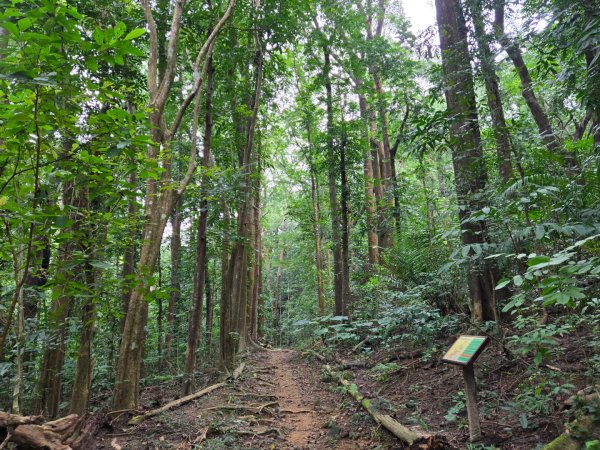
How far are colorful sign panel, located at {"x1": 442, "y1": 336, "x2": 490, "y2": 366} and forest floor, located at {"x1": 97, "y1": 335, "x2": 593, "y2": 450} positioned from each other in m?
0.78

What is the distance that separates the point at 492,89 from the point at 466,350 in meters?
5.21

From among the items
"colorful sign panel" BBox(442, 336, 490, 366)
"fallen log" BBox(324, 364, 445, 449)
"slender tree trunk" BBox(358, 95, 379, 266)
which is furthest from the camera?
"slender tree trunk" BBox(358, 95, 379, 266)

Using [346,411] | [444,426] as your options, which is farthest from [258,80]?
[444,426]

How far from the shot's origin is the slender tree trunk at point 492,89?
→ 6157mm

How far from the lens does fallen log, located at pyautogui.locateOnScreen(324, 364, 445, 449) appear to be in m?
3.78

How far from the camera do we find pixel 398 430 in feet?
14.8

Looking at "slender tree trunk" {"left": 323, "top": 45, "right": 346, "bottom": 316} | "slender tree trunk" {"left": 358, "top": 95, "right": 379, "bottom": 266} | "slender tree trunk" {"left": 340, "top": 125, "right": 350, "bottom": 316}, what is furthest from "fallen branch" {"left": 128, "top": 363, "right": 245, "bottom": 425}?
"slender tree trunk" {"left": 358, "top": 95, "right": 379, "bottom": 266}

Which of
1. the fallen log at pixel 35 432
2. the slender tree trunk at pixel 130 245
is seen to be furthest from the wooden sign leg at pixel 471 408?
the fallen log at pixel 35 432

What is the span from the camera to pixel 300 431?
6.06m

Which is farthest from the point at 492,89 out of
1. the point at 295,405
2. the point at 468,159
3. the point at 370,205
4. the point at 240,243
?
the point at 370,205

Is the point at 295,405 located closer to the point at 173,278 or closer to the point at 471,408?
the point at 471,408

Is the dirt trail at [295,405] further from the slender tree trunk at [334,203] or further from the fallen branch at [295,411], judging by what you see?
the slender tree trunk at [334,203]

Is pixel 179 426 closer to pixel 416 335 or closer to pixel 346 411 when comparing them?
pixel 346 411

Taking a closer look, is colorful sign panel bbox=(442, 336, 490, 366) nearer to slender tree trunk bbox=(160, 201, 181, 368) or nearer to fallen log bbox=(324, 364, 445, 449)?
fallen log bbox=(324, 364, 445, 449)
